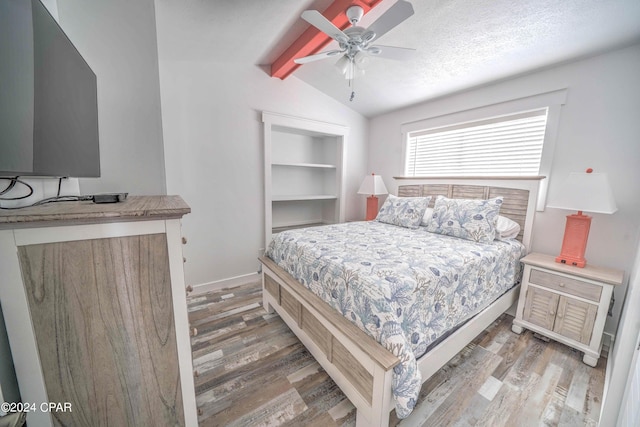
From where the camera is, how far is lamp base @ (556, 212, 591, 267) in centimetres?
177

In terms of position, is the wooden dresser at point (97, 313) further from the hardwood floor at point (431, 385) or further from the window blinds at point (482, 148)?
the window blinds at point (482, 148)

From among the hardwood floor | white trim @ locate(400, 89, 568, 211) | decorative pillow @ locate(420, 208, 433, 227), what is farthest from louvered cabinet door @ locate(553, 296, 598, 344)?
decorative pillow @ locate(420, 208, 433, 227)

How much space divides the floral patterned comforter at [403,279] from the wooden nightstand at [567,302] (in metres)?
0.17

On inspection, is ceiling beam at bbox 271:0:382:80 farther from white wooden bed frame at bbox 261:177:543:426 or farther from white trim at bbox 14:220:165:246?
white wooden bed frame at bbox 261:177:543:426

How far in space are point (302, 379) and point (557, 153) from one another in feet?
9.41

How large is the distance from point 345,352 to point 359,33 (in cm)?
201

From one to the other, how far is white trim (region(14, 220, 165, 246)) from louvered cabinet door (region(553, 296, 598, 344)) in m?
2.70

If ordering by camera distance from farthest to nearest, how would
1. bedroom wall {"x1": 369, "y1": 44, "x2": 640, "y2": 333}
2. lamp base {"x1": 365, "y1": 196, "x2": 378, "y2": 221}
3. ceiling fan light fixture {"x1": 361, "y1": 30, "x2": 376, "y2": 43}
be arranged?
lamp base {"x1": 365, "y1": 196, "x2": 378, "y2": 221} → bedroom wall {"x1": 369, "y1": 44, "x2": 640, "y2": 333} → ceiling fan light fixture {"x1": 361, "y1": 30, "x2": 376, "y2": 43}

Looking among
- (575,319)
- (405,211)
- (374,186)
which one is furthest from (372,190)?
(575,319)

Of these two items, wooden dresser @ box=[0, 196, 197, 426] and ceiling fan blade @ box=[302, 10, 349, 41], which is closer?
wooden dresser @ box=[0, 196, 197, 426]

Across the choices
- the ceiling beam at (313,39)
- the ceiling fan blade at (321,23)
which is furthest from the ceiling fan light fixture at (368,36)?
the ceiling beam at (313,39)

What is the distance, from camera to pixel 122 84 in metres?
1.65

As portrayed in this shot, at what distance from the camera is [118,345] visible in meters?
0.79

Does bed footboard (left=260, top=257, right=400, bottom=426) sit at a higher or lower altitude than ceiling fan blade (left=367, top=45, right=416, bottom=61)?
lower
